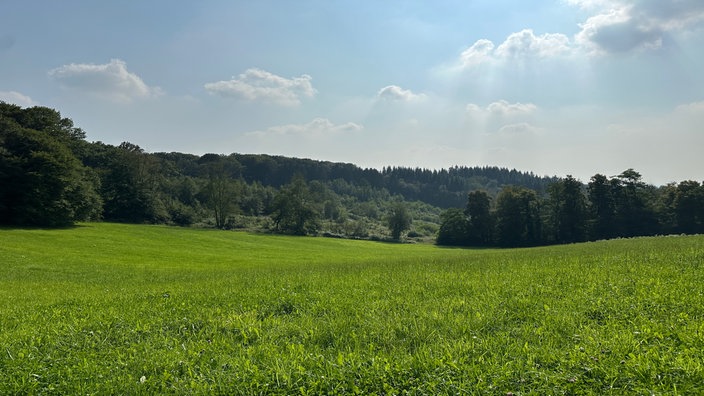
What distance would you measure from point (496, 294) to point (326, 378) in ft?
18.7

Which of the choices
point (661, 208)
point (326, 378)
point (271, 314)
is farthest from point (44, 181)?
point (661, 208)

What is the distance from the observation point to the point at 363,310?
8.77 m

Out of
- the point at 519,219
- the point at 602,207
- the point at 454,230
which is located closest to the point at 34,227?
the point at 454,230

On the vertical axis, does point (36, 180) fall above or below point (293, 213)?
above

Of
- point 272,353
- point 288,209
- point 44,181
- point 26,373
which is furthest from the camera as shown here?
point 288,209

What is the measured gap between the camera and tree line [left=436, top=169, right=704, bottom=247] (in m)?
83.8

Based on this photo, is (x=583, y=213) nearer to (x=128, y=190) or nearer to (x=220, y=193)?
(x=220, y=193)

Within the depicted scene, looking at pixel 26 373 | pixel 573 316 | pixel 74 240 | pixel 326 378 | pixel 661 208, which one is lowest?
pixel 74 240

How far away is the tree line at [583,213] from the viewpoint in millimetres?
83750

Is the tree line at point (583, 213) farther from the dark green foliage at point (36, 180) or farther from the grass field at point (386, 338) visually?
the grass field at point (386, 338)

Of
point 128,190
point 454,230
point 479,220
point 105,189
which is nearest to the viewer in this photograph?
point 105,189

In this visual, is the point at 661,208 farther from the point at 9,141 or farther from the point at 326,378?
the point at 9,141

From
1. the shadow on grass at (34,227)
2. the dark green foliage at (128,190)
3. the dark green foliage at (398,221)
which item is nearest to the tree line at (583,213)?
the dark green foliage at (398,221)

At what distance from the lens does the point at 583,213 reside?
304ft
